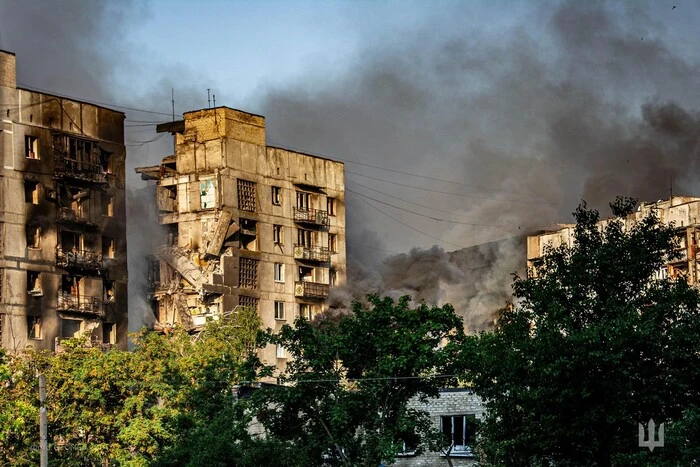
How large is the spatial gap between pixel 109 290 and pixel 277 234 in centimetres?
2196

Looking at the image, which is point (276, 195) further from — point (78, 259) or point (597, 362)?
point (597, 362)

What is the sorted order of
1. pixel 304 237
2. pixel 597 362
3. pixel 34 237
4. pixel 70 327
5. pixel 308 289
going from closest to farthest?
pixel 597 362, pixel 34 237, pixel 70 327, pixel 308 289, pixel 304 237

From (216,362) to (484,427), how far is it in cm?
2298

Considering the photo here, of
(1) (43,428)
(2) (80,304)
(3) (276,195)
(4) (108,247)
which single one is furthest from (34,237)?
(1) (43,428)

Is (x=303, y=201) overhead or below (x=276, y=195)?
below

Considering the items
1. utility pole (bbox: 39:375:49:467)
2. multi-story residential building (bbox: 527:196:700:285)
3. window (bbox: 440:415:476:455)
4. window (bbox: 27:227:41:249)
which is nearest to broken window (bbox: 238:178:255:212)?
window (bbox: 27:227:41:249)

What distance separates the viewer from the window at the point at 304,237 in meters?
136

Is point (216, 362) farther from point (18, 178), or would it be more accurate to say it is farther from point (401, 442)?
point (18, 178)

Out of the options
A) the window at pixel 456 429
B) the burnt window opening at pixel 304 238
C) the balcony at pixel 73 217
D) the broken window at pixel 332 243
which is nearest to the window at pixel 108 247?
the balcony at pixel 73 217

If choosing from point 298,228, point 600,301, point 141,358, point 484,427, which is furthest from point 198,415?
point 298,228

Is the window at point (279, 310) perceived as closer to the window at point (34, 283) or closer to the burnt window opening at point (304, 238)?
the burnt window opening at point (304, 238)

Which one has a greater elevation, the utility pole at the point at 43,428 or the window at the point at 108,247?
the window at the point at 108,247

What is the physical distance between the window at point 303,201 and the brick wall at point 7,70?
3513cm

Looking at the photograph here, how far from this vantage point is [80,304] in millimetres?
111875
